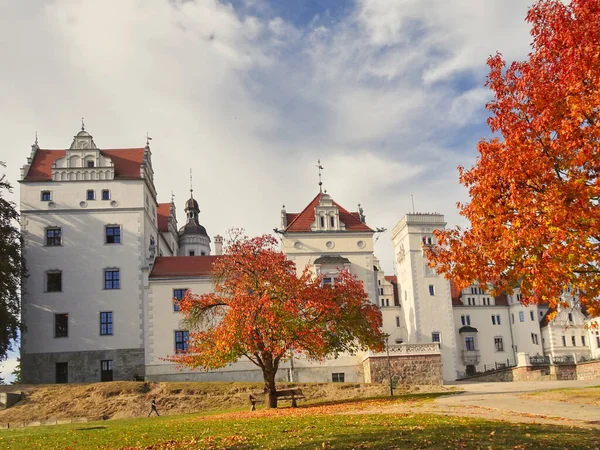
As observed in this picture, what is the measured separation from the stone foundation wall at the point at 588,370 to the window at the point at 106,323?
116ft

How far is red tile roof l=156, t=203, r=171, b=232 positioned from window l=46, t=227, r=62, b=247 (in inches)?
565

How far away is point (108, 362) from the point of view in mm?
45625

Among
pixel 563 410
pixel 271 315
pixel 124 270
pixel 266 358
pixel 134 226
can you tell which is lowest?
pixel 563 410

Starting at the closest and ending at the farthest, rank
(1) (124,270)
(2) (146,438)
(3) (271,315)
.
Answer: (2) (146,438) → (3) (271,315) → (1) (124,270)

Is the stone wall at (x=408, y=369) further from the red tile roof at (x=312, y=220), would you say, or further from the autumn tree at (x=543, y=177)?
the autumn tree at (x=543, y=177)

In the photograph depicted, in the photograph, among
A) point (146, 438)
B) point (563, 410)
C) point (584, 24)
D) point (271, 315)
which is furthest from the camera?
point (271, 315)

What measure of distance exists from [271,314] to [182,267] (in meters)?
21.4

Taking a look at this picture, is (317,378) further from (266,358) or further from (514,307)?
(514,307)

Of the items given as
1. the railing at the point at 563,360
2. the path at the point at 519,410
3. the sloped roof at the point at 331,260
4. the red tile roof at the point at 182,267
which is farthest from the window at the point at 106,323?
the railing at the point at 563,360

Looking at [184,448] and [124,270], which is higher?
[124,270]

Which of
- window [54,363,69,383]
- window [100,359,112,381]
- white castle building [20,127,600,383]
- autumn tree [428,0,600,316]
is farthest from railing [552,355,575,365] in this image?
autumn tree [428,0,600,316]

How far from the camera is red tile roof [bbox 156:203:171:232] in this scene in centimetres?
6180

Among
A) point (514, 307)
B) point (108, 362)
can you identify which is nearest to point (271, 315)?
point (108, 362)

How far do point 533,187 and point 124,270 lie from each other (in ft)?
125
